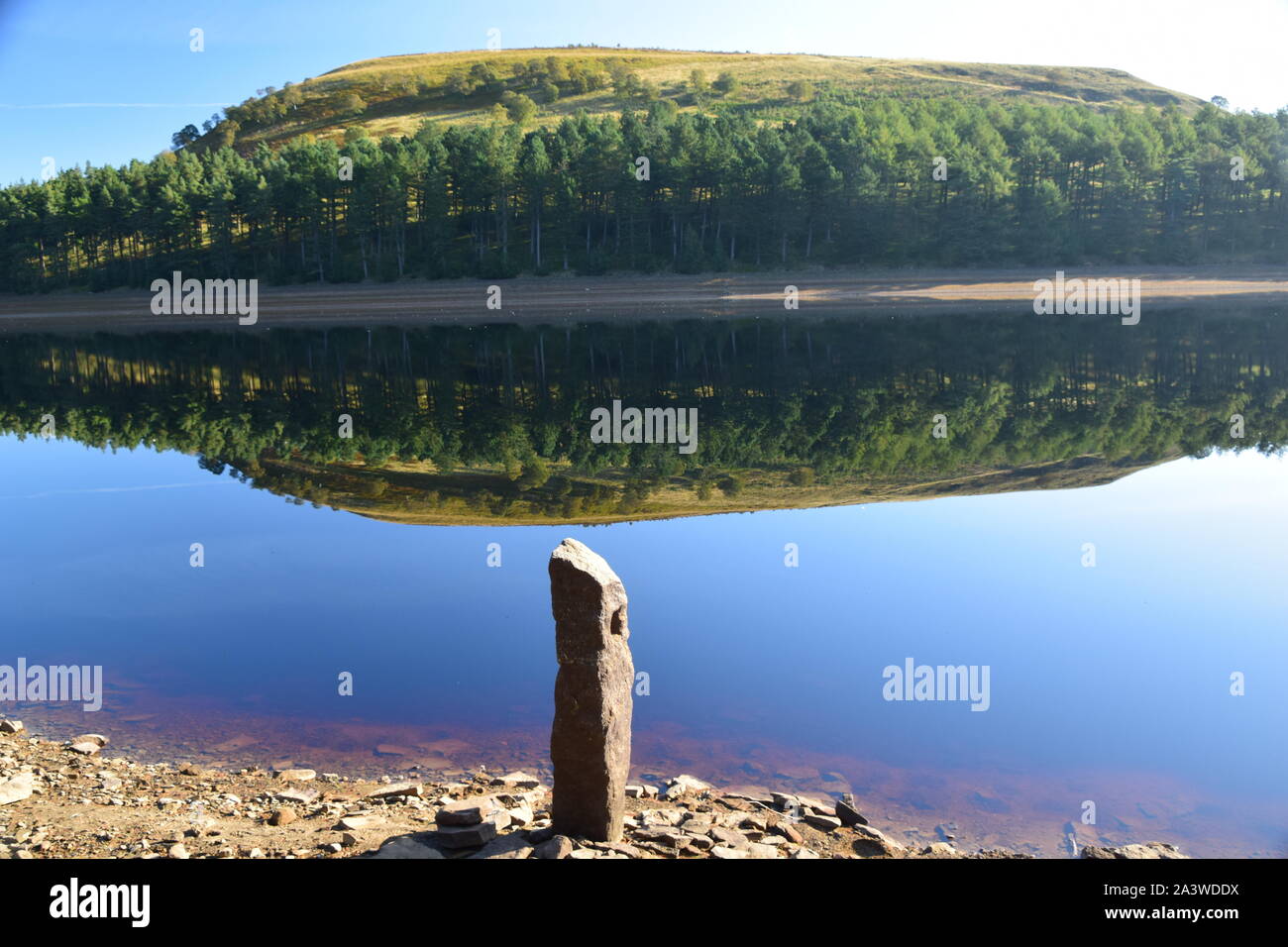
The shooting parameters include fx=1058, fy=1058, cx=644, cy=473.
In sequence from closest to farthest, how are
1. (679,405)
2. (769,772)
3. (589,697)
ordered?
(589,697)
(769,772)
(679,405)

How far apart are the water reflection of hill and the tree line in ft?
81.6

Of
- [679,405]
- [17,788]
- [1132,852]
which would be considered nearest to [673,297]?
[679,405]

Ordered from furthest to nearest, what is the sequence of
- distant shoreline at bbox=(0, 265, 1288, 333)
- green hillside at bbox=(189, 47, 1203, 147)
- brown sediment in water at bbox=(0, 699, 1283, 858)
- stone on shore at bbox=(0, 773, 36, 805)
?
green hillside at bbox=(189, 47, 1203, 147), distant shoreline at bbox=(0, 265, 1288, 333), brown sediment in water at bbox=(0, 699, 1283, 858), stone on shore at bbox=(0, 773, 36, 805)

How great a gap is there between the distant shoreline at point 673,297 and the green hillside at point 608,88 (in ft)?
189

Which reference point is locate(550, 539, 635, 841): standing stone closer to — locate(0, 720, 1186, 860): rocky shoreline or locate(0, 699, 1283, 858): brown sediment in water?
locate(0, 720, 1186, 860): rocky shoreline

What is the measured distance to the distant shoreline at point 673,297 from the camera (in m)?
71.1

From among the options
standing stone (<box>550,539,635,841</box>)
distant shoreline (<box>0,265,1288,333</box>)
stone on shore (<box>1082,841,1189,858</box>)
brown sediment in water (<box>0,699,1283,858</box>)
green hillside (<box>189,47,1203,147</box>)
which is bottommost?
brown sediment in water (<box>0,699,1283,858</box>)

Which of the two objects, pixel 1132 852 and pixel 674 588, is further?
pixel 674 588

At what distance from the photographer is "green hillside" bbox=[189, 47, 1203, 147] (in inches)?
5404

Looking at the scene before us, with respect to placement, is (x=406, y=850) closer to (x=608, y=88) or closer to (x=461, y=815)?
(x=461, y=815)

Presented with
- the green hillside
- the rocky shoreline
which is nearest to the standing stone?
the rocky shoreline

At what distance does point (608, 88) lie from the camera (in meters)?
143

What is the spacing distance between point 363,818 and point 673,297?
6657 centimetres
